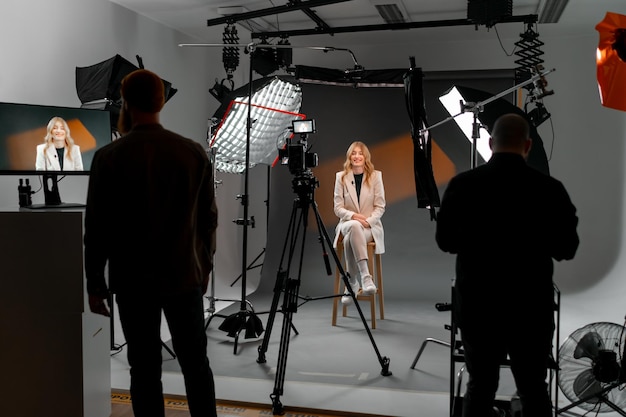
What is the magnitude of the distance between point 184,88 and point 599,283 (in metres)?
4.14

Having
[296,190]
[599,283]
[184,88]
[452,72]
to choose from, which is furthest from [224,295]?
[599,283]

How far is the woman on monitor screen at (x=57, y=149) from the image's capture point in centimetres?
270

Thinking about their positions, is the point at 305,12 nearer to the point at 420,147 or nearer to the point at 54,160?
the point at 420,147

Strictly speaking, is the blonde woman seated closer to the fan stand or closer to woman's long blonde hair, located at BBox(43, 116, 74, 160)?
the fan stand

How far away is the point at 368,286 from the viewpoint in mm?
4219

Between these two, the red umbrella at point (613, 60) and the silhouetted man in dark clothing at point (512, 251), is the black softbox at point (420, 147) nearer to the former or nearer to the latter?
the red umbrella at point (613, 60)

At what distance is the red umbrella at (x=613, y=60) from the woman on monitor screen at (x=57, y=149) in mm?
2327

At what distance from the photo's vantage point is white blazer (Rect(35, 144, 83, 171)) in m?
2.70

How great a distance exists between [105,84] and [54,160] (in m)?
0.76

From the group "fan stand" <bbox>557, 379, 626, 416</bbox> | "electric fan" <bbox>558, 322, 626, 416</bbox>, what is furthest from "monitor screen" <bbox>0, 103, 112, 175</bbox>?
"fan stand" <bbox>557, 379, 626, 416</bbox>

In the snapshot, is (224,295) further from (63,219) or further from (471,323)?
(471,323)

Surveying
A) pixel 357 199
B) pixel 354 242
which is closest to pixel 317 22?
pixel 357 199

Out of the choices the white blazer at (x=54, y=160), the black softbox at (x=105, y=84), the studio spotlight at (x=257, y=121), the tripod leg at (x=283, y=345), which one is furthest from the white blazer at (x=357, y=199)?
the white blazer at (x=54, y=160)

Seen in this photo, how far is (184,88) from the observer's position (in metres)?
5.38
